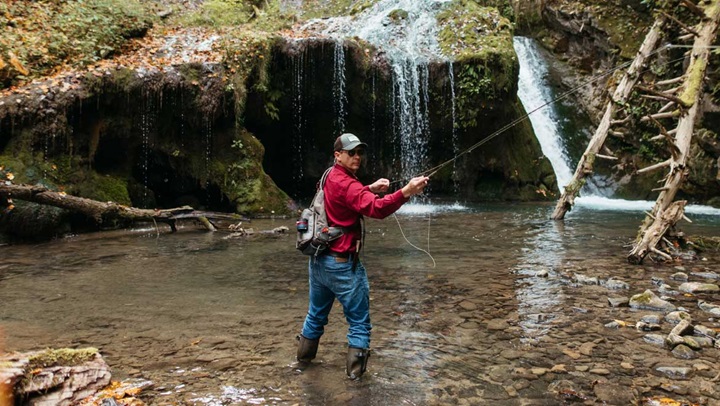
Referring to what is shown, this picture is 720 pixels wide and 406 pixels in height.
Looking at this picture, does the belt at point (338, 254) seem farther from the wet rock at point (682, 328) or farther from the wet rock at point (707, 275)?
the wet rock at point (707, 275)

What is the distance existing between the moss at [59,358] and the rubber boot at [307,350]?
1567mm

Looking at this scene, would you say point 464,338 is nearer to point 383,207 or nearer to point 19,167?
point 383,207

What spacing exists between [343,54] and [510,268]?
1035 cm

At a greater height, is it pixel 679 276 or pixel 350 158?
pixel 350 158

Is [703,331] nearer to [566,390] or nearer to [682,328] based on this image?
[682,328]

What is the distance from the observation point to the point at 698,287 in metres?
6.27

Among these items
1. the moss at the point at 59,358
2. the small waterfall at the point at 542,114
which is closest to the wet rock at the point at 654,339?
→ the moss at the point at 59,358

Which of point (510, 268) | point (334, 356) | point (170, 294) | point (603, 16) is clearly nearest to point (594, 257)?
point (510, 268)

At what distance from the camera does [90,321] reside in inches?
213

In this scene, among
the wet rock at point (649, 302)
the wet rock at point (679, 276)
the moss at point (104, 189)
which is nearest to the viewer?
the wet rock at point (649, 302)

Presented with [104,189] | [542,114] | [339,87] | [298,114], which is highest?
[339,87]

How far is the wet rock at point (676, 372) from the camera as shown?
3857 mm

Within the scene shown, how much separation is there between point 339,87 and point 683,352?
45.8 ft

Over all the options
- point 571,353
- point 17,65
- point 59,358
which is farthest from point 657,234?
point 17,65
